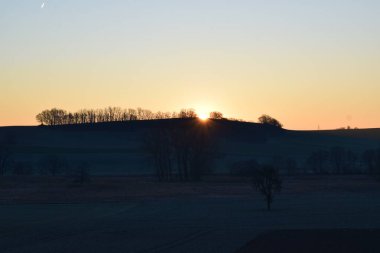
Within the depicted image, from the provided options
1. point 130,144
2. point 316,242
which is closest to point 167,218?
point 316,242

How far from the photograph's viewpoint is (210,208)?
170ft

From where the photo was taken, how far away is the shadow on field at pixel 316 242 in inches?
1021

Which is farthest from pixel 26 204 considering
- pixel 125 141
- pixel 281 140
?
pixel 281 140

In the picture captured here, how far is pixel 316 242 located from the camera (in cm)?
2833

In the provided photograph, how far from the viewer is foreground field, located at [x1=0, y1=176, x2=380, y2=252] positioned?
30.2 m

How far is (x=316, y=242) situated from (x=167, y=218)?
1655 cm

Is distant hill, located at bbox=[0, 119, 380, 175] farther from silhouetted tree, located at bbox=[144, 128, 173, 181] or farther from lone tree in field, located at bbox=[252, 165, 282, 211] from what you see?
lone tree in field, located at bbox=[252, 165, 282, 211]

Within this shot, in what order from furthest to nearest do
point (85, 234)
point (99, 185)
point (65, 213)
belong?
1. point (99, 185)
2. point (65, 213)
3. point (85, 234)

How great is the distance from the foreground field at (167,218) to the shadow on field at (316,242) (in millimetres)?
1022

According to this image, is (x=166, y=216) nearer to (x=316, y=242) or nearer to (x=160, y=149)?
(x=316, y=242)

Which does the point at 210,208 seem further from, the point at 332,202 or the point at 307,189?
the point at 307,189

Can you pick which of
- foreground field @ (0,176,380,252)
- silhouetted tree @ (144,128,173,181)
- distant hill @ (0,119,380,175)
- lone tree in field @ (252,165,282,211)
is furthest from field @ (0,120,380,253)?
distant hill @ (0,119,380,175)

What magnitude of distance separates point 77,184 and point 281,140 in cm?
11066

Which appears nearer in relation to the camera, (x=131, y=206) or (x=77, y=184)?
(x=131, y=206)
